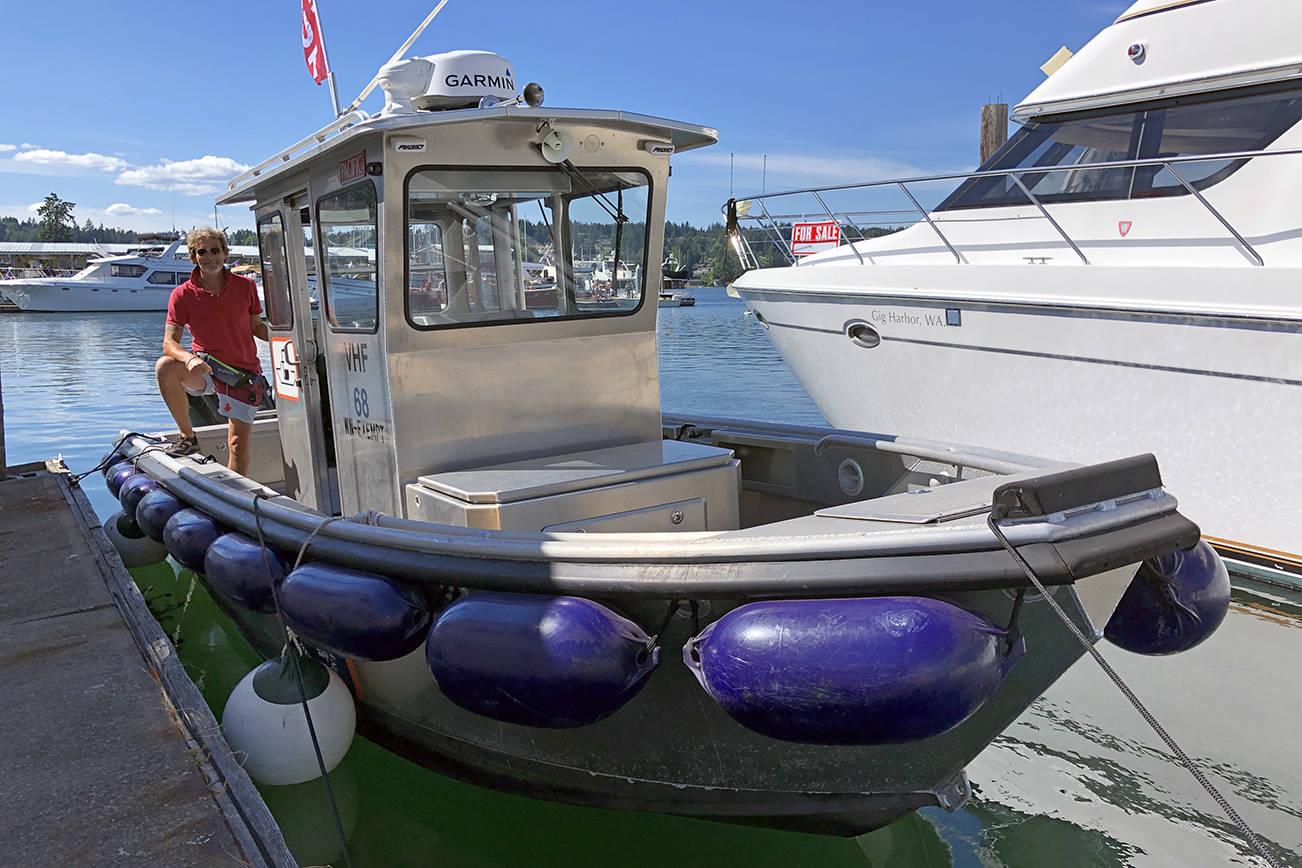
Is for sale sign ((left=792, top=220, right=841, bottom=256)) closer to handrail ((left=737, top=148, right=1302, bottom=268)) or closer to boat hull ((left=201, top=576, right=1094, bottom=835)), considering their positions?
handrail ((left=737, top=148, right=1302, bottom=268))

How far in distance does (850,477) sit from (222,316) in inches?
129

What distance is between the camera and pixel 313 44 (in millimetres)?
4844

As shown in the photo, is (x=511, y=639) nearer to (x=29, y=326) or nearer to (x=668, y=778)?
(x=668, y=778)

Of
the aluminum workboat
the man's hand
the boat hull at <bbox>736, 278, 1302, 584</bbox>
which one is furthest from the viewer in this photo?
the boat hull at <bbox>736, 278, 1302, 584</bbox>

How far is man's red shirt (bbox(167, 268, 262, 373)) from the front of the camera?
497 cm

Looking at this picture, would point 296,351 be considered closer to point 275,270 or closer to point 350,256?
point 275,270

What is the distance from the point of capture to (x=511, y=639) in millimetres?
2574

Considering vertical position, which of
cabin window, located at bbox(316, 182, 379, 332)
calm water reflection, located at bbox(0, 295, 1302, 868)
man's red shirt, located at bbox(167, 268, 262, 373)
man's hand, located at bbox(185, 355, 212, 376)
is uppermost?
cabin window, located at bbox(316, 182, 379, 332)

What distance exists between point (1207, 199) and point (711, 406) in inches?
335

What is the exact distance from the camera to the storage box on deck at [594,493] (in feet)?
10.6

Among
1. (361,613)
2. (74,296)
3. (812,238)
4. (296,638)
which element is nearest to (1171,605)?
(361,613)

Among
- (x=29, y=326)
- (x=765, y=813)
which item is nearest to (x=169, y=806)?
(x=765, y=813)

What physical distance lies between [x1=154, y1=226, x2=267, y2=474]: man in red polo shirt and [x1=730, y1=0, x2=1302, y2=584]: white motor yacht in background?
13.1 ft

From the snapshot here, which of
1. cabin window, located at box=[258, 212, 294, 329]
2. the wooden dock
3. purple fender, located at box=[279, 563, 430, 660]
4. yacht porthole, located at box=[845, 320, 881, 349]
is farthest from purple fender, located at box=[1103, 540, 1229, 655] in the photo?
yacht porthole, located at box=[845, 320, 881, 349]
